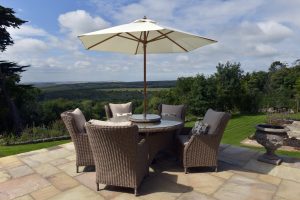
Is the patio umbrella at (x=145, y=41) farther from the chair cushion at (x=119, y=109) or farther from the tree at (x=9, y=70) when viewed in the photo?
the tree at (x=9, y=70)

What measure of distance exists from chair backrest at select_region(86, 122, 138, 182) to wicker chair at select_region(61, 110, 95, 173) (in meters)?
0.73

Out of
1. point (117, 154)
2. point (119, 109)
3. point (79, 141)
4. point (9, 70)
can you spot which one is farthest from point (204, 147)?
point (9, 70)

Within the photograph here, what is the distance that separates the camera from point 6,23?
43.6 feet

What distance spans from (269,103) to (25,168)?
703 inches

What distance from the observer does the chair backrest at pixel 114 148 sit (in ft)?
9.02

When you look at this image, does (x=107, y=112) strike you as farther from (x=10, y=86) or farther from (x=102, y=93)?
(x=102, y=93)

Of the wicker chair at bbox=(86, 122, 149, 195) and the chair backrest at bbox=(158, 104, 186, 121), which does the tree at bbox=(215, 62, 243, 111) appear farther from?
the wicker chair at bbox=(86, 122, 149, 195)

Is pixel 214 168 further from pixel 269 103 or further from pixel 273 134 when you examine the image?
pixel 269 103

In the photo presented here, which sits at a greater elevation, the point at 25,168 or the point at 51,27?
the point at 51,27

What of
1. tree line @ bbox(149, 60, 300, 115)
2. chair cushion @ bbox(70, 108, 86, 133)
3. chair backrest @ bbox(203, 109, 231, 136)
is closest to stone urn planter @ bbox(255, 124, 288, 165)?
chair backrest @ bbox(203, 109, 231, 136)

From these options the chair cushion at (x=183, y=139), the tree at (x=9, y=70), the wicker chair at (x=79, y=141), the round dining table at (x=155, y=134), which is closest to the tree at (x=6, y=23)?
the tree at (x=9, y=70)

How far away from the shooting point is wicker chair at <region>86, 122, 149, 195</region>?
2758 mm

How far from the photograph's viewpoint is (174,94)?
59.4ft

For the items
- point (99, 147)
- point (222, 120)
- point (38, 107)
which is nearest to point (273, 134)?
point (222, 120)
